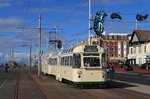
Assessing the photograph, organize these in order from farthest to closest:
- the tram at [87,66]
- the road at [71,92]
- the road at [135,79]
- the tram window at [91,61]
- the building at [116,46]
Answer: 1. the building at [116,46]
2. the road at [135,79]
3. the tram window at [91,61]
4. the tram at [87,66]
5. the road at [71,92]

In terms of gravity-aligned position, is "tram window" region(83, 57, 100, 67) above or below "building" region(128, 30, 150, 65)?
below

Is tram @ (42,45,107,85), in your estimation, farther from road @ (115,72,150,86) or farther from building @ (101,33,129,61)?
building @ (101,33,129,61)

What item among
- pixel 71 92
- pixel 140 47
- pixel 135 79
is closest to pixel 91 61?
pixel 71 92

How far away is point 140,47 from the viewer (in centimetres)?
9650

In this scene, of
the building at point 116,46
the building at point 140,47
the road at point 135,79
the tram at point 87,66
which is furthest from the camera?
the building at point 116,46

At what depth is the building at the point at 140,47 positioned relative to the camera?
302 feet

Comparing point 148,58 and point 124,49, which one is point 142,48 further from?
point 124,49

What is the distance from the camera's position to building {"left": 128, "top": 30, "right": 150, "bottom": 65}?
302 ft

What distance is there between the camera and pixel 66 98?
21.3 meters

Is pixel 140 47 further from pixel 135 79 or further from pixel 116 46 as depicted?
pixel 116 46

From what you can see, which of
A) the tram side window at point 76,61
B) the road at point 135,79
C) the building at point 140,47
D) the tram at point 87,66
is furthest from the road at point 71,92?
the building at point 140,47

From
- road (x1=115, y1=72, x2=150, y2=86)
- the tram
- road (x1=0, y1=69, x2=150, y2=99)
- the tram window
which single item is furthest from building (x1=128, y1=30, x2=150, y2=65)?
the tram window

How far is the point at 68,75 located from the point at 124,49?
453ft

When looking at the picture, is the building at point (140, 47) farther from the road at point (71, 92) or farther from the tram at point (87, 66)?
the tram at point (87, 66)
